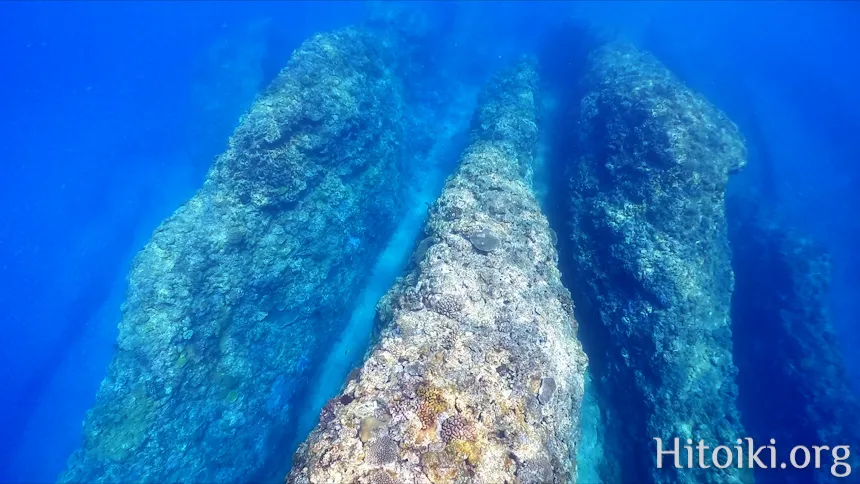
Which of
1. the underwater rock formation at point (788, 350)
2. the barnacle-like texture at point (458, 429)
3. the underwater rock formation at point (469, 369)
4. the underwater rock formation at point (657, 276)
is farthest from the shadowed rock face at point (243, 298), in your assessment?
the underwater rock formation at point (788, 350)

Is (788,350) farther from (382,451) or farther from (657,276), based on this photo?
(382,451)

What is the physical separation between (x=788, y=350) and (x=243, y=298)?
15.3m

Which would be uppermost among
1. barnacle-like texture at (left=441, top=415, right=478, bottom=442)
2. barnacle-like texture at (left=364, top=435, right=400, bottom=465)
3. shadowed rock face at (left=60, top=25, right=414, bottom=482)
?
shadowed rock face at (left=60, top=25, right=414, bottom=482)

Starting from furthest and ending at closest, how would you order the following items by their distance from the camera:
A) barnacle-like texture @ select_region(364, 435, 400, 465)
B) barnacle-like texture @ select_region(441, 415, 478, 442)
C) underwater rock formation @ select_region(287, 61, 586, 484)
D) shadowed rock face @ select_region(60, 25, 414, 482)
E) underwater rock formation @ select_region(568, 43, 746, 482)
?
shadowed rock face @ select_region(60, 25, 414, 482) → underwater rock formation @ select_region(568, 43, 746, 482) → barnacle-like texture @ select_region(441, 415, 478, 442) → underwater rock formation @ select_region(287, 61, 586, 484) → barnacle-like texture @ select_region(364, 435, 400, 465)

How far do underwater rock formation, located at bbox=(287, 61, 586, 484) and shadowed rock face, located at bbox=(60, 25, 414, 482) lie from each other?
5109 millimetres

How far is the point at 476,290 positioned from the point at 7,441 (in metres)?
24.7

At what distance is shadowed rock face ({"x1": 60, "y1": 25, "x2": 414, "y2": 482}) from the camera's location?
976 cm

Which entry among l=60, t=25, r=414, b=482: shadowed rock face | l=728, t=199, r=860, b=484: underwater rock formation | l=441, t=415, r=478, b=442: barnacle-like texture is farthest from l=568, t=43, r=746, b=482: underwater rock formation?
l=60, t=25, r=414, b=482: shadowed rock face

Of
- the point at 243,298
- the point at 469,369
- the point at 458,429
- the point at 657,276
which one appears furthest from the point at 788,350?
the point at 243,298

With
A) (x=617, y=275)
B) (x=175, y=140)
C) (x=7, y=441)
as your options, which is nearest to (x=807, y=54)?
(x=617, y=275)

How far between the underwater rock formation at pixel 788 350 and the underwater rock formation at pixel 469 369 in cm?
660

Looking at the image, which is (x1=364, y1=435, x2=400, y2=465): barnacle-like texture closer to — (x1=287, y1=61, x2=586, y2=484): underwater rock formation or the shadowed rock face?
(x1=287, y1=61, x2=586, y2=484): underwater rock formation

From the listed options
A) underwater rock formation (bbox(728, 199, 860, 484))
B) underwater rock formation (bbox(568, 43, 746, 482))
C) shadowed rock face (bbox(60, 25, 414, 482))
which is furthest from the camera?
shadowed rock face (bbox(60, 25, 414, 482))

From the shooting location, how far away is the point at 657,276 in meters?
8.95
